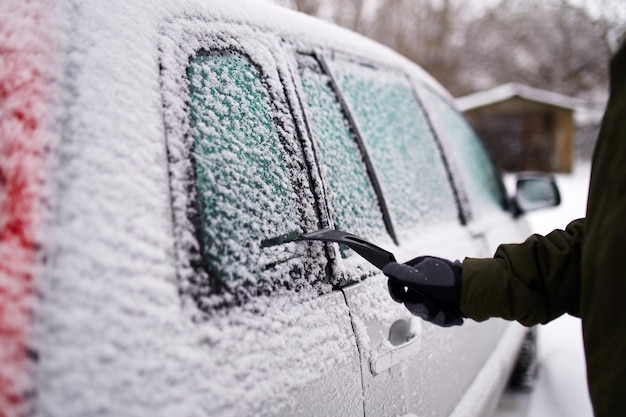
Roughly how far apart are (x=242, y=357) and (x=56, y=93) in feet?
1.95

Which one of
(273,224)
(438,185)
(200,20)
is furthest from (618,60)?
(438,185)

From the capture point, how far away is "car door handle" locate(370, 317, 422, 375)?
1309 mm

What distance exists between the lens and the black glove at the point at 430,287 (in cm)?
132

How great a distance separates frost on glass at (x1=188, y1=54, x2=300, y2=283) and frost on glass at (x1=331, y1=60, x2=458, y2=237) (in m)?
0.55

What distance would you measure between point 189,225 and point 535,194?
2.91 meters

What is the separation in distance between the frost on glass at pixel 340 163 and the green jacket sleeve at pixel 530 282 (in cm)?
37

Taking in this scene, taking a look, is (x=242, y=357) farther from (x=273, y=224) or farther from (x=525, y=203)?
(x=525, y=203)

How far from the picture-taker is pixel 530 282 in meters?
1.30

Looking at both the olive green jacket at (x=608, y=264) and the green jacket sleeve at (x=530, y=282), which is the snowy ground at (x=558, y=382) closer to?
the green jacket sleeve at (x=530, y=282)

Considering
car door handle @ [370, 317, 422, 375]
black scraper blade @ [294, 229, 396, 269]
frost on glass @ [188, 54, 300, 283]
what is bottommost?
car door handle @ [370, 317, 422, 375]

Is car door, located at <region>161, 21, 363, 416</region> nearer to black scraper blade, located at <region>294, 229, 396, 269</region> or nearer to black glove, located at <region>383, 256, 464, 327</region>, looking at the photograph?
black scraper blade, located at <region>294, 229, 396, 269</region>

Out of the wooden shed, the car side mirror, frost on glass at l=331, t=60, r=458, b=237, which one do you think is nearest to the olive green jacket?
frost on glass at l=331, t=60, r=458, b=237

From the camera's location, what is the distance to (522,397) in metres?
3.15

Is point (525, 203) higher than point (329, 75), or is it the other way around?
point (329, 75)
